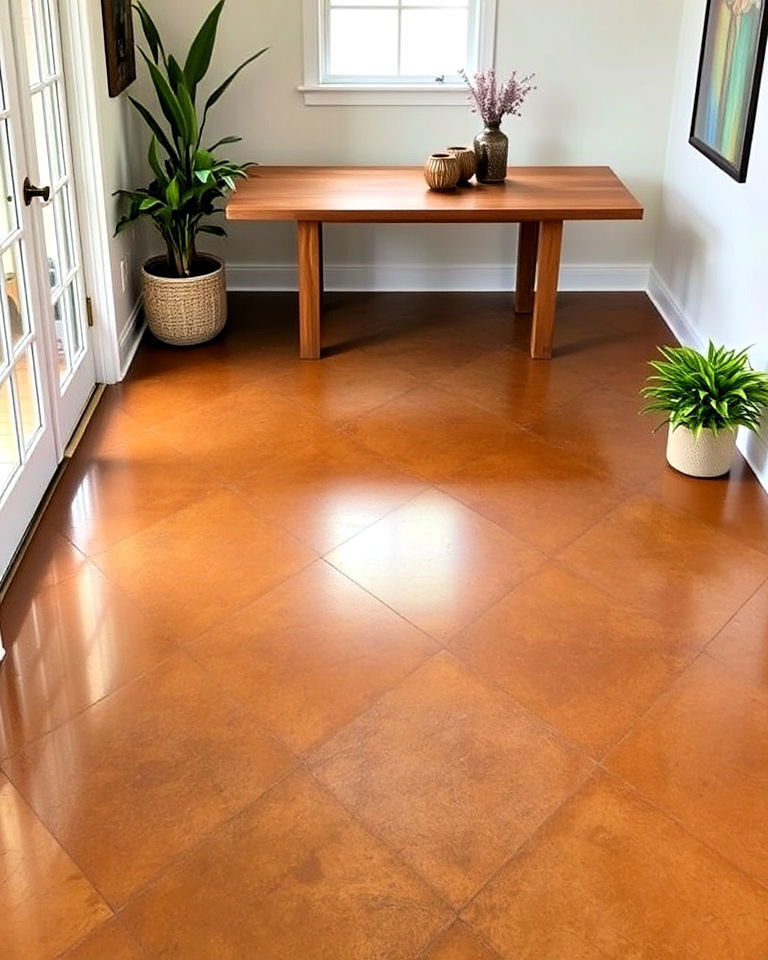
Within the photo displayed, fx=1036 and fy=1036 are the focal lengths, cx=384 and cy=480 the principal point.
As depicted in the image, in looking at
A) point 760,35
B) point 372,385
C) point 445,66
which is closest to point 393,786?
point 372,385

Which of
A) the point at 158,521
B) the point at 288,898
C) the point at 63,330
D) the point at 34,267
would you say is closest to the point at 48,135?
the point at 34,267

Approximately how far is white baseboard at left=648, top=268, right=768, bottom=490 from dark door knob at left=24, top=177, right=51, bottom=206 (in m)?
2.40

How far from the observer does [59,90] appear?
11.3 ft

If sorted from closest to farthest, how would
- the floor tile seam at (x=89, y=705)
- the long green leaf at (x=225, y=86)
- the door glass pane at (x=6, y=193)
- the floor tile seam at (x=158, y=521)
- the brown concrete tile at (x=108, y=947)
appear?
1. the brown concrete tile at (x=108, y=947)
2. the floor tile seam at (x=89, y=705)
3. the door glass pane at (x=6, y=193)
4. the floor tile seam at (x=158, y=521)
5. the long green leaf at (x=225, y=86)

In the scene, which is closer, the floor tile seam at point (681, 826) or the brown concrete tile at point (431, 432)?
the floor tile seam at point (681, 826)

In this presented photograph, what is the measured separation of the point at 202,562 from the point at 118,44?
2.21m

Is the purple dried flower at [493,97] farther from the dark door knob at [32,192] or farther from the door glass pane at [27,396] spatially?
the door glass pane at [27,396]

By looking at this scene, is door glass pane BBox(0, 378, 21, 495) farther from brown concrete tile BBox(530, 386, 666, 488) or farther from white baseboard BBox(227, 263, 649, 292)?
white baseboard BBox(227, 263, 649, 292)

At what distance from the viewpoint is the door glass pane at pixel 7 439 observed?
9.43 ft

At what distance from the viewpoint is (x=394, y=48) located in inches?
184

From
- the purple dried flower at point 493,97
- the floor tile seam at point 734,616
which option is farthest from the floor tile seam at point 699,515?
the purple dried flower at point 493,97

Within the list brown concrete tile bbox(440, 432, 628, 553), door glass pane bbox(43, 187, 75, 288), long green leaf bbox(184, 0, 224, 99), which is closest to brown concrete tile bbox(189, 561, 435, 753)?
brown concrete tile bbox(440, 432, 628, 553)

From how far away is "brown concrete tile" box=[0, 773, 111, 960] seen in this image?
186 cm

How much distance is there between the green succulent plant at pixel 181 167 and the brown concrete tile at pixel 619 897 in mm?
2912
